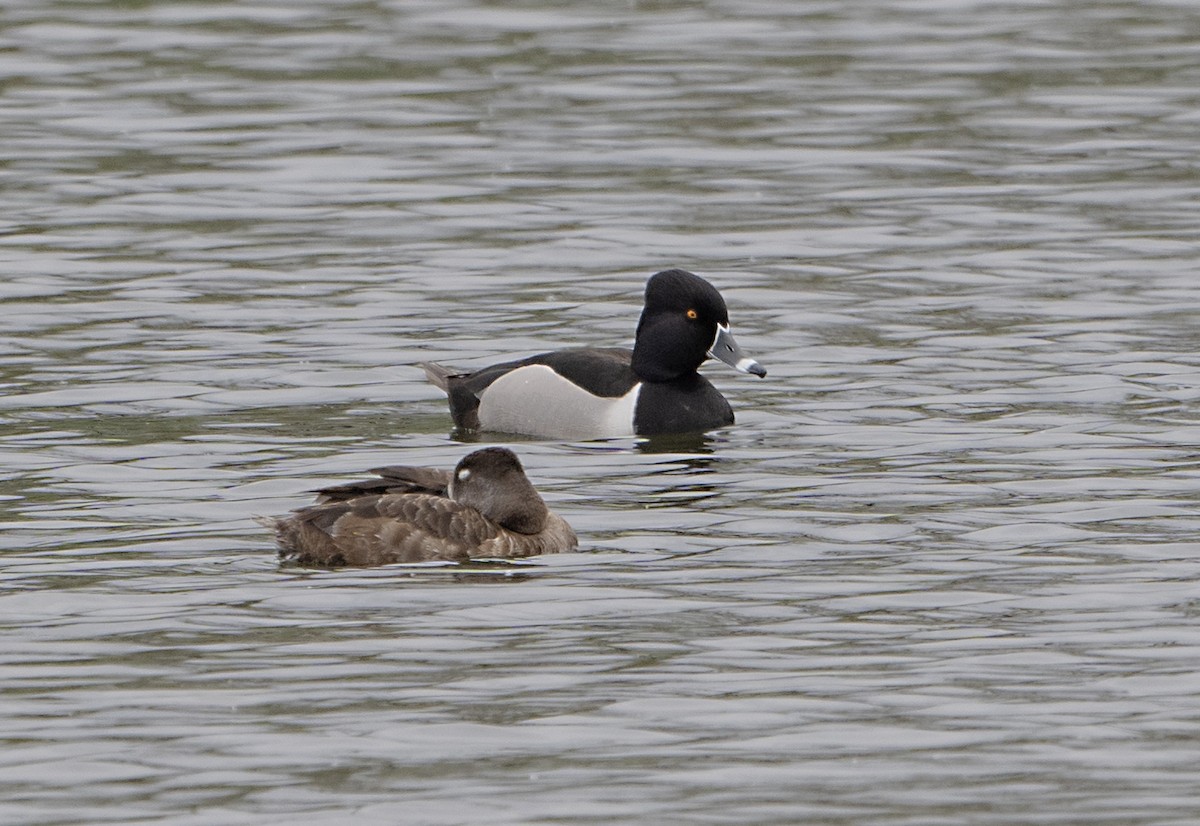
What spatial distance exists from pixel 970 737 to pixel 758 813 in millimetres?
965

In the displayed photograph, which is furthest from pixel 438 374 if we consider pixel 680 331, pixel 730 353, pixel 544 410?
pixel 730 353

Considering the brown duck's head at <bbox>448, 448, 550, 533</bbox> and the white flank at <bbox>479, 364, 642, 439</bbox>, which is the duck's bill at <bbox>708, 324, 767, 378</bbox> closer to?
the white flank at <bbox>479, 364, 642, 439</bbox>

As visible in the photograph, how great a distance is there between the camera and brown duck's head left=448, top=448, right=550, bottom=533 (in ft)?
35.0

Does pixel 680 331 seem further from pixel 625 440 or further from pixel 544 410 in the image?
pixel 544 410

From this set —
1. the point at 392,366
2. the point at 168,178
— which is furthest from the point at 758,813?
the point at 168,178

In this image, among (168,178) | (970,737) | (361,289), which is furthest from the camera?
(168,178)

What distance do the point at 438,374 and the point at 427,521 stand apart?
370 centimetres

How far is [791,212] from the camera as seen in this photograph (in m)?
19.5

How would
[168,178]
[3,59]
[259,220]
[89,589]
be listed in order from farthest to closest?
[3,59] → [168,178] → [259,220] → [89,589]

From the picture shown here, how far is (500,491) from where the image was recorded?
10727 millimetres

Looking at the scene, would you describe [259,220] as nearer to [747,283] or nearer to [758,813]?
[747,283]

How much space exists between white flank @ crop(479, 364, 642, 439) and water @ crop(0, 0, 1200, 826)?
12.9 inches

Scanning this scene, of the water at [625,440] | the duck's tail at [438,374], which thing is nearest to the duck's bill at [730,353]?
the water at [625,440]

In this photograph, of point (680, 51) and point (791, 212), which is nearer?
point (791, 212)
